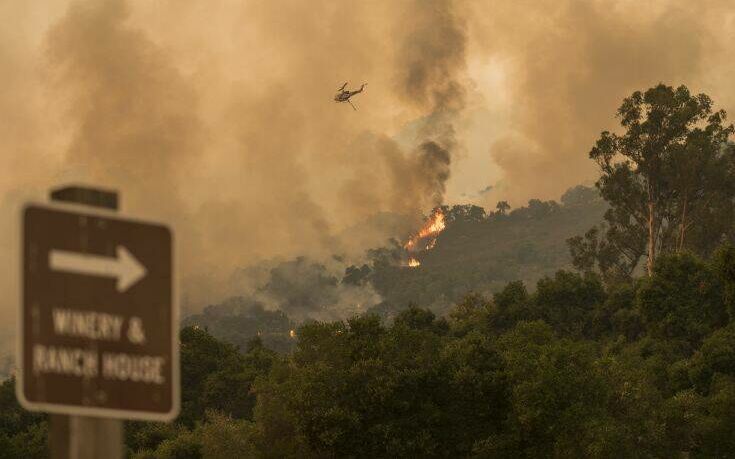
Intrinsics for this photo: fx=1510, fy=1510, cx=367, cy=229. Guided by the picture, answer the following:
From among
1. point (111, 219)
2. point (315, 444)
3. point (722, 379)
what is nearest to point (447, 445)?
point (315, 444)

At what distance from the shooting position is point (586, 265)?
16688 cm

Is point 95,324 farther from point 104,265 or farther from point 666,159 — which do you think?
point 666,159

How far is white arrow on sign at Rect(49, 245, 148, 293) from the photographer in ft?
26.7

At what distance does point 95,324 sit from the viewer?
8219mm

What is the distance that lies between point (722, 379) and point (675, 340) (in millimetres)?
20305

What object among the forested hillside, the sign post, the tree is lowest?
the sign post

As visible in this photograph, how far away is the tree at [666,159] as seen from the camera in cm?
15200

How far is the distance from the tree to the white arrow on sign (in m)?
146

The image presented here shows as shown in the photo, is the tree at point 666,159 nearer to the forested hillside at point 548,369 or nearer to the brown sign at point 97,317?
the forested hillside at point 548,369

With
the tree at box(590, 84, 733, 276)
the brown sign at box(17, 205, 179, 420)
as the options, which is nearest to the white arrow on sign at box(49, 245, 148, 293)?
the brown sign at box(17, 205, 179, 420)

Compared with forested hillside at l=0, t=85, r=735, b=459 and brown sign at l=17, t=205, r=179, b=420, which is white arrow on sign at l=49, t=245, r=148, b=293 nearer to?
brown sign at l=17, t=205, r=179, b=420

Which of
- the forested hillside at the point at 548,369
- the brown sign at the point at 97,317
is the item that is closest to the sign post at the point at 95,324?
the brown sign at the point at 97,317

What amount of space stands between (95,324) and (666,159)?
148 m

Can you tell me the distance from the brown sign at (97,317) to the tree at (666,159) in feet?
479
